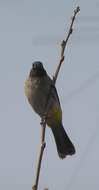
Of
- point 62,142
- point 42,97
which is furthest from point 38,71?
point 62,142

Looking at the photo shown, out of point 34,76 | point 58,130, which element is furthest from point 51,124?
point 34,76

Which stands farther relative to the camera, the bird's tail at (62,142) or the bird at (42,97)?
the bird at (42,97)

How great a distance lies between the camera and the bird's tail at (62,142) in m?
6.30

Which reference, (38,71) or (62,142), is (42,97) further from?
(62,142)

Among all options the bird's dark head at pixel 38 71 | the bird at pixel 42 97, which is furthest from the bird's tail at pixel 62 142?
the bird's dark head at pixel 38 71

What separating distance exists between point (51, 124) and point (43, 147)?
4238 mm

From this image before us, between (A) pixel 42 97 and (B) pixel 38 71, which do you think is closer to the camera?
(A) pixel 42 97

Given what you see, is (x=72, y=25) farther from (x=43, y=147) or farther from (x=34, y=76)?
(x=34, y=76)

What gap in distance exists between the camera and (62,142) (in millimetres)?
7270

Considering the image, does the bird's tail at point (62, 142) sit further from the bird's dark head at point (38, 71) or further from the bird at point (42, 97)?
the bird's dark head at point (38, 71)

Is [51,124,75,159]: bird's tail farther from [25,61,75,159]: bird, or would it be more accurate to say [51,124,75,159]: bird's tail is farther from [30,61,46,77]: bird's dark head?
[30,61,46,77]: bird's dark head

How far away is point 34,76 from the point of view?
7.79m

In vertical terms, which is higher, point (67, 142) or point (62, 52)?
point (62, 52)

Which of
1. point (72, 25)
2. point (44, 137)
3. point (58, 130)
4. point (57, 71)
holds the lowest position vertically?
point (58, 130)
